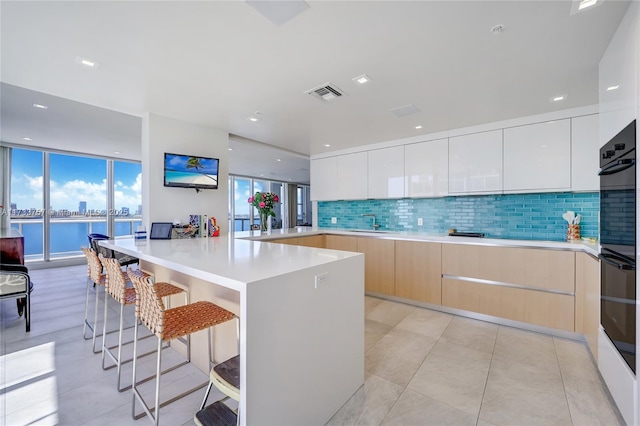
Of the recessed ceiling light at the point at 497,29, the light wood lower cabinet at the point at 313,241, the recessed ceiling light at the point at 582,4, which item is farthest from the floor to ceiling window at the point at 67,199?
the recessed ceiling light at the point at 582,4

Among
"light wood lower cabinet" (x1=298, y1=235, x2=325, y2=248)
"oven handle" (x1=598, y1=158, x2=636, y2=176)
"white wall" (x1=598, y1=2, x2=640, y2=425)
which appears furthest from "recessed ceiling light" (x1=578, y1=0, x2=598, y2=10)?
"light wood lower cabinet" (x1=298, y1=235, x2=325, y2=248)

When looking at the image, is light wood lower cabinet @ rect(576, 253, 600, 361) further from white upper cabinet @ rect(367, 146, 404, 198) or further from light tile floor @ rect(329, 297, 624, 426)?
white upper cabinet @ rect(367, 146, 404, 198)

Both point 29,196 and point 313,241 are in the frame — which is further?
point 29,196

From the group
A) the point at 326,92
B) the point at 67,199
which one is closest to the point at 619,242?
the point at 326,92

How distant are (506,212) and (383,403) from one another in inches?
117

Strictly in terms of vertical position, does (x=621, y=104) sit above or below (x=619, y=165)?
above

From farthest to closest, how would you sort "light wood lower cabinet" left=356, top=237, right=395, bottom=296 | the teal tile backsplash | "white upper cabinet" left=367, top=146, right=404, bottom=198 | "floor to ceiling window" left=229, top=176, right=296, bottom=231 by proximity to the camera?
"floor to ceiling window" left=229, top=176, right=296, bottom=231 < "white upper cabinet" left=367, top=146, right=404, bottom=198 < "light wood lower cabinet" left=356, top=237, right=395, bottom=296 < the teal tile backsplash

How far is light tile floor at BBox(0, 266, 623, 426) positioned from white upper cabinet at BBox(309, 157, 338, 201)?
2.67 meters

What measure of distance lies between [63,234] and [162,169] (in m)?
5.82

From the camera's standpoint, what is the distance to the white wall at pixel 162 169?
10.6 feet

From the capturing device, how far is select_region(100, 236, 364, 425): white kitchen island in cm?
118

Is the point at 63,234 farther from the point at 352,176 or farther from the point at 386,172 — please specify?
the point at 386,172

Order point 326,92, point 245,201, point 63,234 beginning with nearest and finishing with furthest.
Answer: point 326,92 < point 63,234 < point 245,201

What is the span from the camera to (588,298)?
90.5 inches
